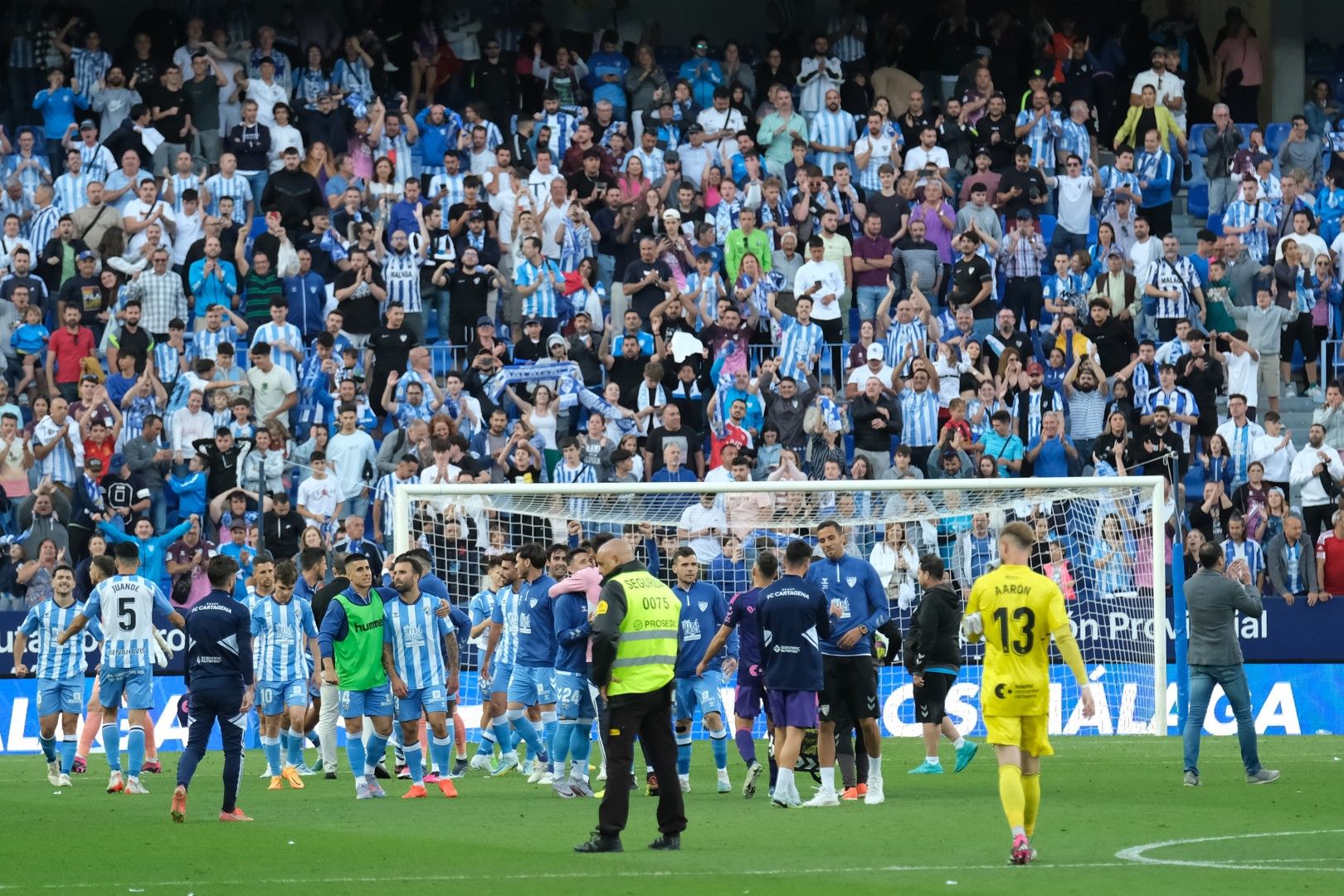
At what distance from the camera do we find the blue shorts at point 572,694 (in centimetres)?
1673

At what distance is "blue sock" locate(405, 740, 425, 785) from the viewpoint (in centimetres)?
1711

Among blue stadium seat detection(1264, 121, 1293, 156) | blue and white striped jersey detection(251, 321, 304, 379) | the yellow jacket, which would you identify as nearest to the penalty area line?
blue and white striped jersey detection(251, 321, 304, 379)

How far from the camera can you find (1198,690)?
17.6 meters

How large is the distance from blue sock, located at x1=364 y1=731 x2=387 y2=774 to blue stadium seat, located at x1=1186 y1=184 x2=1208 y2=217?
19.0m

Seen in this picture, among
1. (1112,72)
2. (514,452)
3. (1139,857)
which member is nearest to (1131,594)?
(514,452)

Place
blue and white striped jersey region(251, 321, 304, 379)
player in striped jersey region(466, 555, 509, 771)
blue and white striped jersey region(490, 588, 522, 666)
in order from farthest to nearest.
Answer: blue and white striped jersey region(251, 321, 304, 379), player in striped jersey region(466, 555, 509, 771), blue and white striped jersey region(490, 588, 522, 666)

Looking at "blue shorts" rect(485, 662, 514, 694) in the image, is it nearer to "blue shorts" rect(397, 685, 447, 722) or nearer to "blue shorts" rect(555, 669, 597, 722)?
"blue shorts" rect(397, 685, 447, 722)

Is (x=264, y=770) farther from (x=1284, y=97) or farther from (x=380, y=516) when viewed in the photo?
(x=1284, y=97)

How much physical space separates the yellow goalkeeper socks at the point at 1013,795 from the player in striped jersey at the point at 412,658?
19.5 ft

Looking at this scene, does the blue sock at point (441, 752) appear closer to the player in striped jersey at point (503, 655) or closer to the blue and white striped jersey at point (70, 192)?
the player in striped jersey at point (503, 655)

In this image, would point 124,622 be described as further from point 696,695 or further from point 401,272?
point 401,272

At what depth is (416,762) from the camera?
17156 mm

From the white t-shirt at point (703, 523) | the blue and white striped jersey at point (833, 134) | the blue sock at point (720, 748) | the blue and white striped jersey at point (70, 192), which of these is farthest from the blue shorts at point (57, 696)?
the blue and white striped jersey at point (833, 134)

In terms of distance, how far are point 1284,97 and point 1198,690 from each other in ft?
65.2
